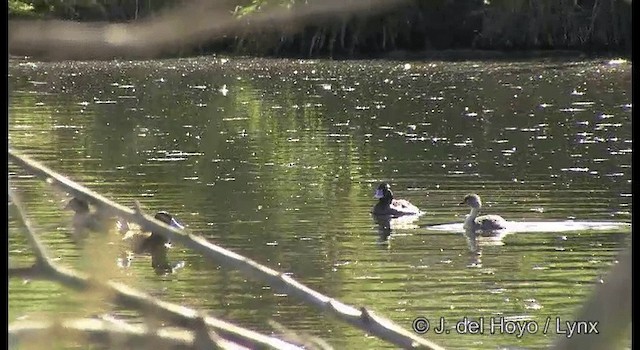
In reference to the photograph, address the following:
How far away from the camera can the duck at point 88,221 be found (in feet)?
3.91

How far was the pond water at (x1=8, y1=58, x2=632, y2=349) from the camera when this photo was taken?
6484 millimetres

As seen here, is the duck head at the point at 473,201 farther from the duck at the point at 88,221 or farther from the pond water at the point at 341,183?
the duck at the point at 88,221

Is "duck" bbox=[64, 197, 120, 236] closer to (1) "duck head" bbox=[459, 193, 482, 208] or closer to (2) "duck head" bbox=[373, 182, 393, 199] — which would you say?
(1) "duck head" bbox=[459, 193, 482, 208]

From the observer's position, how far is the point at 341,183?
13.7 m

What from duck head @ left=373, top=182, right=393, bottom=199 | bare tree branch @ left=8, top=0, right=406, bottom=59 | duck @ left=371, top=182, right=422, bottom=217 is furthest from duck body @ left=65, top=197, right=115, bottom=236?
duck head @ left=373, top=182, right=393, bottom=199

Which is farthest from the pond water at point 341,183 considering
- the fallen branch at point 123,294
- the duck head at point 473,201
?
the duck head at point 473,201

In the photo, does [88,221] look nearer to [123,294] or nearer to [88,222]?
[88,222]

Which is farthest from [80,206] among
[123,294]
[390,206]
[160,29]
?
[390,206]

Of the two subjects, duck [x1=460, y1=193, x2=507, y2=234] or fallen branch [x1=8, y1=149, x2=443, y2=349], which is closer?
→ fallen branch [x1=8, y1=149, x2=443, y2=349]

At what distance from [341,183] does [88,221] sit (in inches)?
490

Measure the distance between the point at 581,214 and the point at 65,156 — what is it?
6.34 meters

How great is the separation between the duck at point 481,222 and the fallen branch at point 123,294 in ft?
30.1
